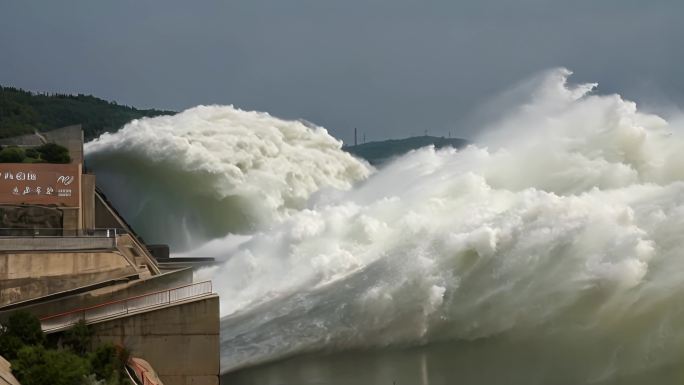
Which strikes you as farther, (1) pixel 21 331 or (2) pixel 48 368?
(1) pixel 21 331

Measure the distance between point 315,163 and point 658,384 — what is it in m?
41.9

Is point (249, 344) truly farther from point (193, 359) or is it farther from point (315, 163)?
point (315, 163)

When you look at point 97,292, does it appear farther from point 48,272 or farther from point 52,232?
point 52,232

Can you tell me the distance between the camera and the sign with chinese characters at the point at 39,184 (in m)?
32.3

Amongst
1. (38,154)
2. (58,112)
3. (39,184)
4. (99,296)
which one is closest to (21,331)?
(99,296)

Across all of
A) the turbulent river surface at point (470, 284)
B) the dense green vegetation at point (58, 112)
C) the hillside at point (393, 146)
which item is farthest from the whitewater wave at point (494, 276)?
the hillside at point (393, 146)

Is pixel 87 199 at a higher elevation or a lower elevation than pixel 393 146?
lower

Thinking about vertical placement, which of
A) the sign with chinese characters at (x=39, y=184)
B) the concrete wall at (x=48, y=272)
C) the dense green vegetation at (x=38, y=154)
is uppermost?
the dense green vegetation at (x=38, y=154)

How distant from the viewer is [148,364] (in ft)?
82.2

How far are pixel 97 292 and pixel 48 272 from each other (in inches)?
64.0

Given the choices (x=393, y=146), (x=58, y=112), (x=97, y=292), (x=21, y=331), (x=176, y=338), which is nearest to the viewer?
(x=21, y=331)

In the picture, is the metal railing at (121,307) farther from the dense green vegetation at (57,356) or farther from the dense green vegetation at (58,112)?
the dense green vegetation at (58,112)

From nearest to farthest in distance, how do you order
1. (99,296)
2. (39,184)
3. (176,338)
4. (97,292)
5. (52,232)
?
(176,338)
(99,296)
(97,292)
(52,232)
(39,184)

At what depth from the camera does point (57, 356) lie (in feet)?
67.1
